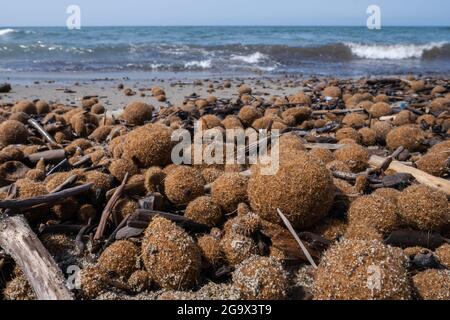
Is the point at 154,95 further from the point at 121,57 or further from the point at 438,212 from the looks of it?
the point at 121,57

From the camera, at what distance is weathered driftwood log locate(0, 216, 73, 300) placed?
8.20 feet

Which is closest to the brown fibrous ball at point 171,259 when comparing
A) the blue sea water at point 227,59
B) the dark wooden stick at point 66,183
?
the dark wooden stick at point 66,183

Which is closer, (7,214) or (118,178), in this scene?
(7,214)

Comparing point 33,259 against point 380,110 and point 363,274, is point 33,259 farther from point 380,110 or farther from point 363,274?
point 380,110

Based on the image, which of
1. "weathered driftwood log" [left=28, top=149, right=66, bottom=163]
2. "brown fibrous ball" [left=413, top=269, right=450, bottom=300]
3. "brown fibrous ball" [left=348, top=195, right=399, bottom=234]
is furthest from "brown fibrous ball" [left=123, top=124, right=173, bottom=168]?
"brown fibrous ball" [left=413, top=269, right=450, bottom=300]

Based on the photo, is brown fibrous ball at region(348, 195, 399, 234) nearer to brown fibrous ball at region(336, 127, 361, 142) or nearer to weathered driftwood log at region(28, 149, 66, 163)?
brown fibrous ball at region(336, 127, 361, 142)

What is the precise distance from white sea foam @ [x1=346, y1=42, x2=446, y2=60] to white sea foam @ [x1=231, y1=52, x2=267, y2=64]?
721 cm

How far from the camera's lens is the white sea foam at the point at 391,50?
29.5 metres

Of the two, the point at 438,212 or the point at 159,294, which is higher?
the point at 438,212

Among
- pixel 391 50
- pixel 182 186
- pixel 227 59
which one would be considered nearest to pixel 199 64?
pixel 227 59

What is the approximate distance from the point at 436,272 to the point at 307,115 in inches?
197

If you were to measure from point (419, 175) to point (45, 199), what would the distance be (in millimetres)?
3687

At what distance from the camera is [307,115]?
7.45 m
